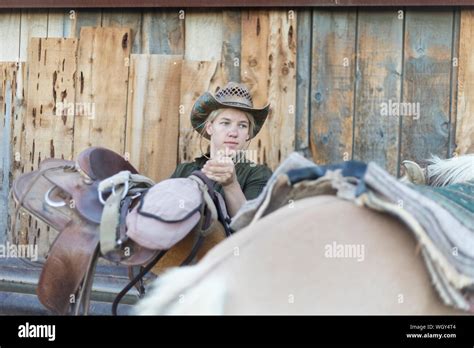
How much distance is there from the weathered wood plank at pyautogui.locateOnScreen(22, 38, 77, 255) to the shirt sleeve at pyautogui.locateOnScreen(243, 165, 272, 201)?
0.94m

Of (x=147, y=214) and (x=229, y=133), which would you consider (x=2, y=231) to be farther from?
(x=147, y=214)

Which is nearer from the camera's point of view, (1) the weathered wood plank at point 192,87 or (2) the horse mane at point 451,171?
(2) the horse mane at point 451,171

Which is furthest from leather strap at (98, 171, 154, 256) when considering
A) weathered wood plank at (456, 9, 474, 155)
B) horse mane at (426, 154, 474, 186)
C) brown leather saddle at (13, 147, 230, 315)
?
weathered wood plank at (456, 9, 474, 155)

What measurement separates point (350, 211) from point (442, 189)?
1.49ft

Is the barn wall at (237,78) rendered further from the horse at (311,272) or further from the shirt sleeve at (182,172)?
the horse at (311,272)

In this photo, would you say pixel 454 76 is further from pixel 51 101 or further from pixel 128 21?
pixel 51 101

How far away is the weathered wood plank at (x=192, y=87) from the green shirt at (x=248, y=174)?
338mm

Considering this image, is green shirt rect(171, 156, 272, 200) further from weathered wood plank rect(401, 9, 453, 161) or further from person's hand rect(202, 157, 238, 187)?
weathered wood plank rect(401, 9, 453, 161)

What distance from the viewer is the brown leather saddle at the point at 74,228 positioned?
→ 1.91m

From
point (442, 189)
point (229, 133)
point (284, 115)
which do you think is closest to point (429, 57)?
point (284, 115)

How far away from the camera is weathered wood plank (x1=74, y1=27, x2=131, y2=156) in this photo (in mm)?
2980

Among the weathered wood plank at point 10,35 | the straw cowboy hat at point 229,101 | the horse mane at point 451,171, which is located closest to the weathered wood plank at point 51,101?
the weathered wood plank at point 10,35

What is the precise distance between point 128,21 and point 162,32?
0.53ft

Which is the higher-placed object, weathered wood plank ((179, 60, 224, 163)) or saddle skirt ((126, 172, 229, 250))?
weathered wood plank ((179, 60, 224, 163))
